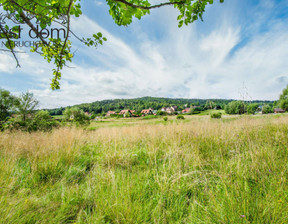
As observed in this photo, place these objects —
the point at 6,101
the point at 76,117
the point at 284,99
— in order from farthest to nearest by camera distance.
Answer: the point at 284,99, the point at 6,101, the point at 76,117

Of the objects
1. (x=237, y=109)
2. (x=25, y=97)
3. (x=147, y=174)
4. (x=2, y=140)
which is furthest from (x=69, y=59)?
(x=25, y=97)

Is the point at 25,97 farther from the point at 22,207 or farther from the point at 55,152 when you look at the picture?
the point at 22,207

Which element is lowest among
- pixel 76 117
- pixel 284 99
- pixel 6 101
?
pixel 76 117

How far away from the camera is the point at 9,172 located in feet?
6.30

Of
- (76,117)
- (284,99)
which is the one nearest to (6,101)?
(76,117)

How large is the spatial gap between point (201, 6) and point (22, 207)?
3.08m

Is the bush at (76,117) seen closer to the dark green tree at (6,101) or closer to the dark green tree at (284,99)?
the dark green tree at (6,101)

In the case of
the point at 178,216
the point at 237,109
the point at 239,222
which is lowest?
the point at 178,216

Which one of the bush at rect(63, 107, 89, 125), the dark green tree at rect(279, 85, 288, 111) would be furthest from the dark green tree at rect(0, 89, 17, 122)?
the dark green tree at rect(279, 85, 288, 111)

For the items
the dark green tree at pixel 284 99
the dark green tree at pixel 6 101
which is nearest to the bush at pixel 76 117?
the dark green tree at pixel 6 101

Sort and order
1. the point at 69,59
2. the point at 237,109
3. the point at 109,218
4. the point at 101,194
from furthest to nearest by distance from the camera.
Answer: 1. the point at 237,109
2. the point at 69,59
3. the point at 101,194
4. the point at 109,218

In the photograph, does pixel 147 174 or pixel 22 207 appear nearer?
pixel 22 207

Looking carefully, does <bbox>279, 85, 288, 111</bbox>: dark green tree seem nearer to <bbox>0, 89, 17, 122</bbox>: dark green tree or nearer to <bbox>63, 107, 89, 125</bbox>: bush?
<bbox>63, 107, 89, 125</bbox>: bush

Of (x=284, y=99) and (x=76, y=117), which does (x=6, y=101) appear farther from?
(x=284, y=99)
